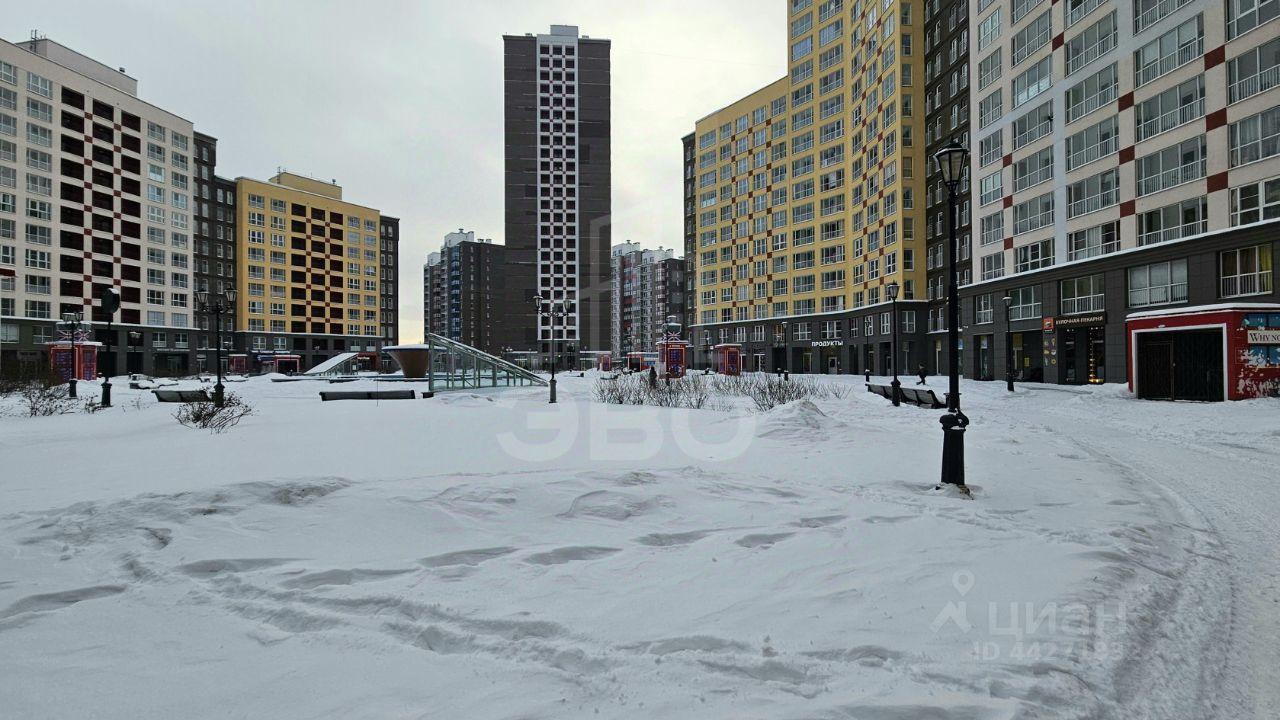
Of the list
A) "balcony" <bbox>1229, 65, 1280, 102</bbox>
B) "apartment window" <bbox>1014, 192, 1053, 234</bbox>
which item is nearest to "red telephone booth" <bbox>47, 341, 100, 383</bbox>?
"apartment window" <bbox>1014, 192, 1053, 234</bbox>

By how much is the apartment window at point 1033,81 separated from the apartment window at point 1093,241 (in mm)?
9936

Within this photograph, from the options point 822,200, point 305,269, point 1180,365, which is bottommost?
point 1180,365

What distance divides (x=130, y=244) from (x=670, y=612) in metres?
84.4

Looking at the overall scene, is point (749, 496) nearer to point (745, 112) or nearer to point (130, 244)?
point (745, 112)

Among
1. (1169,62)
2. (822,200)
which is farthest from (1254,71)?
(822,200)

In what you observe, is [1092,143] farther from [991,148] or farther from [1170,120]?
[991,148]

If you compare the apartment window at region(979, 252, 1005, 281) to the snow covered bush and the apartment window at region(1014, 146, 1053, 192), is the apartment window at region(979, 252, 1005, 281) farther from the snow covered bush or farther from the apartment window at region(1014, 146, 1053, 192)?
the snow covered bush

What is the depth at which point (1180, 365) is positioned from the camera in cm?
2203

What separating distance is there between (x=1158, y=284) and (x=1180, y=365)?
1008 centimetres

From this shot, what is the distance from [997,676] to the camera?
10.2 feet

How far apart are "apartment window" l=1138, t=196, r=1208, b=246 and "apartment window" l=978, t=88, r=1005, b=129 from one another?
14.5 meters

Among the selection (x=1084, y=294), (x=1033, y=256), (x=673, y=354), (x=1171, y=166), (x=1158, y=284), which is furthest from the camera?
(x=673, y=354)

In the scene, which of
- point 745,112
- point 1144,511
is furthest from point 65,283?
point 1144,511

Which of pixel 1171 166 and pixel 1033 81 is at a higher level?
pixel 1033 81
